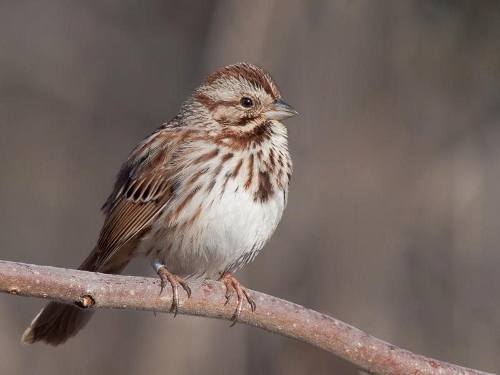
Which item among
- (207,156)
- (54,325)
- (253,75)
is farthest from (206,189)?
(54,325)

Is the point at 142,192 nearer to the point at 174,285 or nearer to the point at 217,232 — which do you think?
the point at 217,232

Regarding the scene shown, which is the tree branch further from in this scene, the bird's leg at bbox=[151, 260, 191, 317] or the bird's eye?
the bird's eye

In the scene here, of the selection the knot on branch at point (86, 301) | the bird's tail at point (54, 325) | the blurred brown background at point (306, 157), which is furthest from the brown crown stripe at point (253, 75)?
the blurred brown background at point (306, 157)

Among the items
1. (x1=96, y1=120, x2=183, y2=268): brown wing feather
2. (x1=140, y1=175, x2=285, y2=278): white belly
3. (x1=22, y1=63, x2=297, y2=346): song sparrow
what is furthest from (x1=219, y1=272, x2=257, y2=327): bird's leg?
(x1=96, y1=120, x2=183, y2=268): brown wing feather

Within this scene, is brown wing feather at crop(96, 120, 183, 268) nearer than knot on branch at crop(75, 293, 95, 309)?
No

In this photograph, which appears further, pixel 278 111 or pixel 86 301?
pixel 278 111

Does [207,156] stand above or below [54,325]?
above
